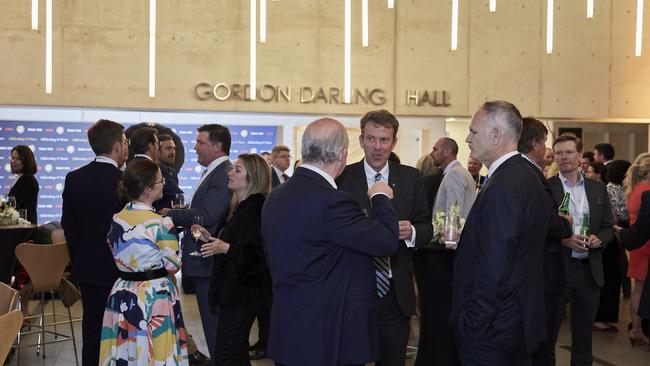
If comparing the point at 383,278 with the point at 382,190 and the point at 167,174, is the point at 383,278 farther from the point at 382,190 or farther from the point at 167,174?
the point at 167,174

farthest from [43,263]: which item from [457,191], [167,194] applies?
[457,191]

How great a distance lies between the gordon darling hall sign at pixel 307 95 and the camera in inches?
443

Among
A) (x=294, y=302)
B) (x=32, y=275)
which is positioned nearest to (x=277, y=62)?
(x=32, y=275)

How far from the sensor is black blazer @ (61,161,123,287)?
15.4 ft

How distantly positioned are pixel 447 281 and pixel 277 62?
676 cm

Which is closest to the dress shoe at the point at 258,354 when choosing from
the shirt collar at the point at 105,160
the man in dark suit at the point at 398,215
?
the shirt collar at the point at 105,160

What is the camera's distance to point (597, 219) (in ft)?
16.9

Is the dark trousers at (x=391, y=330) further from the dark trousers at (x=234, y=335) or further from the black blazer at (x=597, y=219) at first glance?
the black blazer at (x=597, y=219)

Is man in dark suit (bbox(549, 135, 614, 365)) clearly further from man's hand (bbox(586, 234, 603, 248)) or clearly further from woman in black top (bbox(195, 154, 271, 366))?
woman in black top (bbox(195, 154, 271, 366))

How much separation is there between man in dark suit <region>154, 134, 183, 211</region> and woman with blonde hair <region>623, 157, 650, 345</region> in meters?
4.00

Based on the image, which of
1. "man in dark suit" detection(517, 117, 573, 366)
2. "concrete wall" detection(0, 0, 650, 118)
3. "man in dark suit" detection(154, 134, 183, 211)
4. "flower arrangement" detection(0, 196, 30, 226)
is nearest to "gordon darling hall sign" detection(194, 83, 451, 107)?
"concrete wall" detection(0, 0, 650, 118)

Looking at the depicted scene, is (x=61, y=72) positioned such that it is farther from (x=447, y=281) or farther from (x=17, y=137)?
(x=447, y=281)

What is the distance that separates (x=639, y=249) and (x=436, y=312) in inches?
111

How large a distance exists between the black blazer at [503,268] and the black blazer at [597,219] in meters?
2.02
